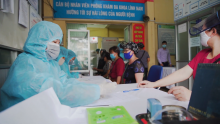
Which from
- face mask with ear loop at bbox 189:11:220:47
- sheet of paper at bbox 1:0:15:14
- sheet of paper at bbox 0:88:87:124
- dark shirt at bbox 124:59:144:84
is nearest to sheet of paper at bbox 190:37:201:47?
dark shirt at bbox 124:59:144:84

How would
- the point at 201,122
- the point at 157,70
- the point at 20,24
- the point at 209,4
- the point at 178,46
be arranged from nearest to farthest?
the point at 201,122, the point at 157,70, the point at 20,24, the point at 209,4, the point at 178,46

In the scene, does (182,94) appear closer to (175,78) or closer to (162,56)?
(175,78)

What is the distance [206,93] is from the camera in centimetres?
50

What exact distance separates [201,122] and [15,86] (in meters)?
1.01

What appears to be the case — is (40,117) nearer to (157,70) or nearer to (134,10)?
(157,70)

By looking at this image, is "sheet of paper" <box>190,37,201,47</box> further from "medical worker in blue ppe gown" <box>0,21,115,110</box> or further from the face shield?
"medical worker in blue ppe gown" <box>0,21,115,110</box>

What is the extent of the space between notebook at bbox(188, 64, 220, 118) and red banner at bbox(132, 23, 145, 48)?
4.55m

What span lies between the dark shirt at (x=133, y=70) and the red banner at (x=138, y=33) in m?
3.09

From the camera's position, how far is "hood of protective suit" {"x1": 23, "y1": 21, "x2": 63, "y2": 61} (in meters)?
1.09

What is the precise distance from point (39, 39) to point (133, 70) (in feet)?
4.70

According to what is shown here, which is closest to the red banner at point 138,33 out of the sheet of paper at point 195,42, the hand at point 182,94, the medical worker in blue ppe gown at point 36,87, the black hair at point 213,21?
the sheet of paper at point 195,42

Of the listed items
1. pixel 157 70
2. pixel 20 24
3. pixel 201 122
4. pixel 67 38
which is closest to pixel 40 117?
pixel 201 122

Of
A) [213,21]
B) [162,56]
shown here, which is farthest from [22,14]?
[162,56]

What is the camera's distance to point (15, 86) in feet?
2.74
